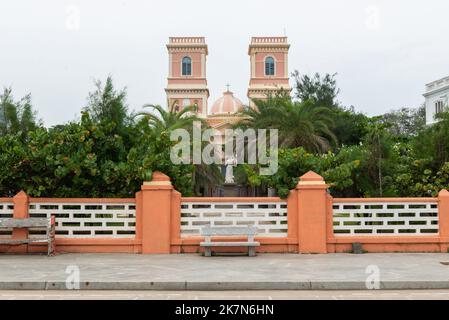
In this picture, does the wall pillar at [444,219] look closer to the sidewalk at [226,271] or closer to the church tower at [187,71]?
the sidewalk at [226,271]

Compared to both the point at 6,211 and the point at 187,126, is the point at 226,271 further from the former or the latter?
the point at 187,126

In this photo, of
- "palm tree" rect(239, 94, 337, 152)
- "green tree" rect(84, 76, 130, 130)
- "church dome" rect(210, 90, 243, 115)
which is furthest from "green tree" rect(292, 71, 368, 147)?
"church dome" rect(210, 90, 243, 115)

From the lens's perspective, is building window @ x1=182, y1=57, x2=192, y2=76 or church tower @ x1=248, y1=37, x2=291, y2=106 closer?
church tower @ x1=248, y1=37, x2=291, y2=106

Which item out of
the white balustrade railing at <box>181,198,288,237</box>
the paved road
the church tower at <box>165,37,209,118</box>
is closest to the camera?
the paved road

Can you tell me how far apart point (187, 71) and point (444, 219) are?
69.0 metres

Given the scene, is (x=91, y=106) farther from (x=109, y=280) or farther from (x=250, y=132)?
(x=250, y=132)

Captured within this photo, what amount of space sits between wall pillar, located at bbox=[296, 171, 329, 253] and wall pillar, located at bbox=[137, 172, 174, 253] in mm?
3278

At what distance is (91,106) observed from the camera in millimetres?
19422

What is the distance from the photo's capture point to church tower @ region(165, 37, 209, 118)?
79.8 meters

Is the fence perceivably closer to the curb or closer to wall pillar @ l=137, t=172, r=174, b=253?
wall pillar @ l=137, t=172, r=174, b=253

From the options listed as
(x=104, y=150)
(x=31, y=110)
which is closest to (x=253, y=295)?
(x=104, y=150)

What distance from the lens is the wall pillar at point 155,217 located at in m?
14.2

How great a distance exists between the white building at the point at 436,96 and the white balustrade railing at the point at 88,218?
1672 inches

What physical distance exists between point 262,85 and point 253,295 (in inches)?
2848
